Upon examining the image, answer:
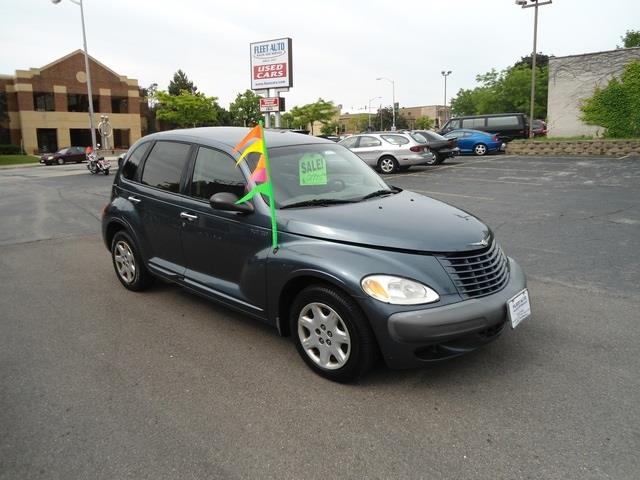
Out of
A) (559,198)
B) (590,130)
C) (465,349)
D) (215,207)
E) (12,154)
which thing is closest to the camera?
(465,349)

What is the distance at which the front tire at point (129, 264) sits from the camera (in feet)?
17.4

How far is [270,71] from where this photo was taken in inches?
952

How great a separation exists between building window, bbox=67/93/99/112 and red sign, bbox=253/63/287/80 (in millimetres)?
37577

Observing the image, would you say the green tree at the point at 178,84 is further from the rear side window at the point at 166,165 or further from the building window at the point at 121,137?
the rear side window at the point at 166,165

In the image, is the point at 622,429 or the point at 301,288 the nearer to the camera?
the point at 622,429

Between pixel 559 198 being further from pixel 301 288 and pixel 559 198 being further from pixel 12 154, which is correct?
pixel 12 154

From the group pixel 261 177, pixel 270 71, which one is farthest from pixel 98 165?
pixel 261 177

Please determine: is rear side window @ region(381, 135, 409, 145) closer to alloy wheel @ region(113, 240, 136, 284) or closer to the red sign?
the red sign

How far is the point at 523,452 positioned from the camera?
2676mm

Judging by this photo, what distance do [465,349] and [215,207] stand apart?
211cm

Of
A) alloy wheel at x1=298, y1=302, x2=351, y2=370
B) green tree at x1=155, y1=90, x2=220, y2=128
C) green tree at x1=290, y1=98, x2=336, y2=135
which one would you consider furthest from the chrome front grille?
green tree at x1=290, y1=98, x2=336, y2=135

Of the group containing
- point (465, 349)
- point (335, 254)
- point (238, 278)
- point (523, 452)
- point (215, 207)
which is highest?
point (215, 207)

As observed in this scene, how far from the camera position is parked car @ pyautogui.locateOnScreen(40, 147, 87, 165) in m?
37.8

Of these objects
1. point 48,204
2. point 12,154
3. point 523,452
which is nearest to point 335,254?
point 523,452
